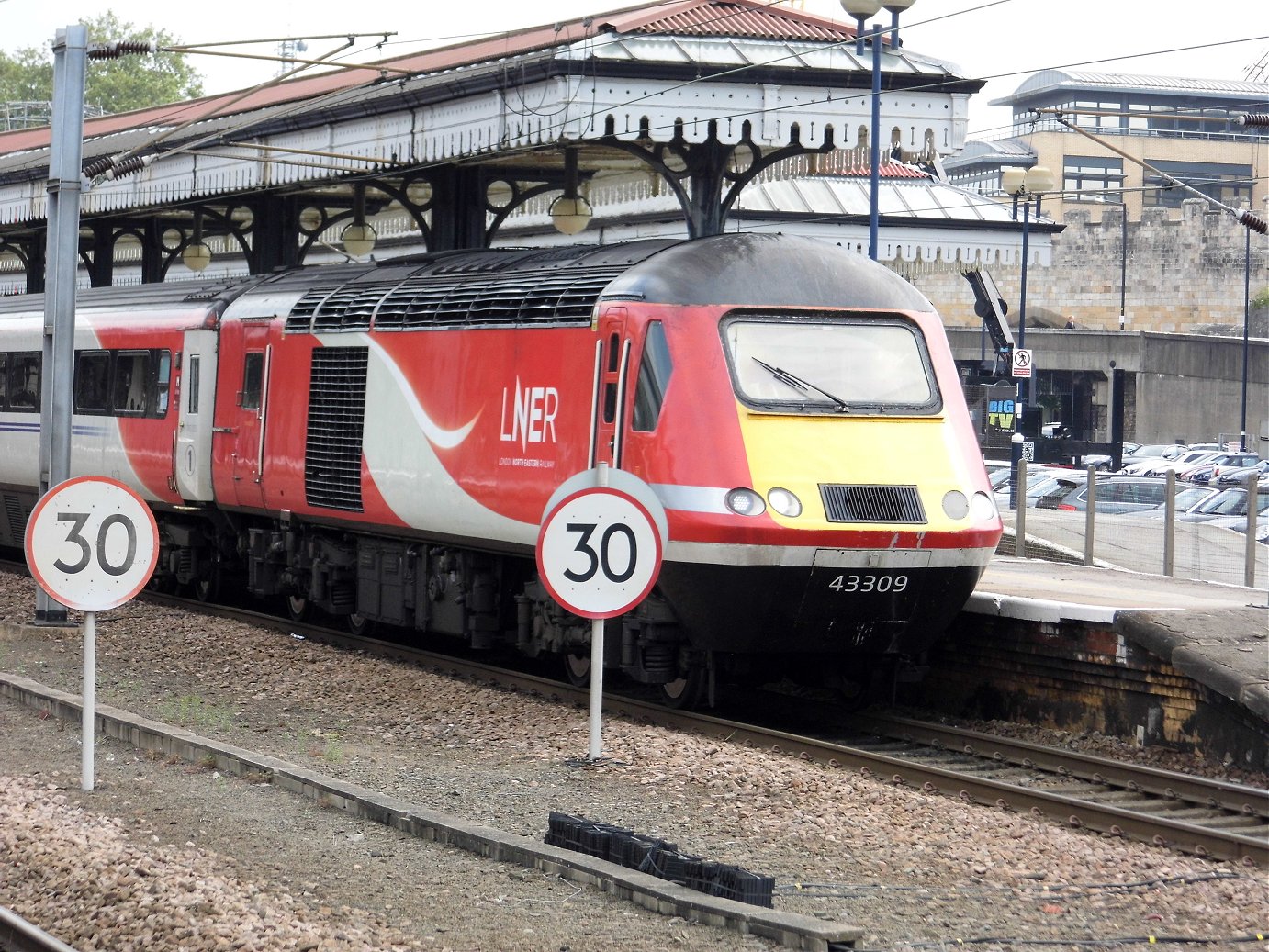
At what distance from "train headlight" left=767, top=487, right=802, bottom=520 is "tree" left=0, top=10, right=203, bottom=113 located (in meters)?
91.8

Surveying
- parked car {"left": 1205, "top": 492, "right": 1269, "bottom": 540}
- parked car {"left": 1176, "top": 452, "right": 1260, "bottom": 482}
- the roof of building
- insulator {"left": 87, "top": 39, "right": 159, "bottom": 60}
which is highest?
the roof of building

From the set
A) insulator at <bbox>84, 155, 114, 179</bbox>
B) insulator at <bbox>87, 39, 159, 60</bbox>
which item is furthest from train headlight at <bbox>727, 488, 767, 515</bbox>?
insulator at <bbox>84, 155, 114, 179</bbox>

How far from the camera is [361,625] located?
58.1 feet

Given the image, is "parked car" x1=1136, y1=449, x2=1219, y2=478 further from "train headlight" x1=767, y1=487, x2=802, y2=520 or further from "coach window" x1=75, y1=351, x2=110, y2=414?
"train headlight" x1=767, y1=487, x2=802, y2=520

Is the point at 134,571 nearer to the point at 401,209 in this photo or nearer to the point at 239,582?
the point at 239,582

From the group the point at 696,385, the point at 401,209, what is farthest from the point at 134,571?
the point at 401,209

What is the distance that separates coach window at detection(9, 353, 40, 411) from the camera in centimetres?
2273

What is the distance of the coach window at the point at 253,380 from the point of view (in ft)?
59.2

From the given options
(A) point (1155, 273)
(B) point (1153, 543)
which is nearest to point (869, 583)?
(B) point (1153, 543)

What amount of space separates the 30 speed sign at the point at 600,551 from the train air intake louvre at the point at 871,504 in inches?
76.2

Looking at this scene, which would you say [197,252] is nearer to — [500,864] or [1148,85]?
[500,864]

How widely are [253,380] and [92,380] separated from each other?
4276 mm

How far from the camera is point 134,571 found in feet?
32.9

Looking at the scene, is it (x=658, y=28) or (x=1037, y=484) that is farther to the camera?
(x=1037, y=484)
